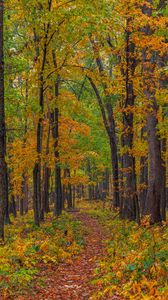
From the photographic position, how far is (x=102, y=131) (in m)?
33.5

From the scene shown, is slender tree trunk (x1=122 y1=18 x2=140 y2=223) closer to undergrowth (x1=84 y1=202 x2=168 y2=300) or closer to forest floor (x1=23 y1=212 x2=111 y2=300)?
forest floor (x1=23 y1=212 x2=111 y2=300)

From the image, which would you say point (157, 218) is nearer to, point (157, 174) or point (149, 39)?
point (157, 174)

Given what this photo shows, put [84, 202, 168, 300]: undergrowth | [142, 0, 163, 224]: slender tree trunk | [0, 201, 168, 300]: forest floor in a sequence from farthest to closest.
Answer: [142, 0, 163, 224]: slender tree trunk < [0, 201, 168, 300]: forest floor < [84, 202, 168, 300]: undergrowth

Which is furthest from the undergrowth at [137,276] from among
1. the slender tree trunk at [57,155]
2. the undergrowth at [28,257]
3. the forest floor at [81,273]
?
the slender tree trunk at [57,155]

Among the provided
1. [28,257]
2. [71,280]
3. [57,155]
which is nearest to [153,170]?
[28,257]

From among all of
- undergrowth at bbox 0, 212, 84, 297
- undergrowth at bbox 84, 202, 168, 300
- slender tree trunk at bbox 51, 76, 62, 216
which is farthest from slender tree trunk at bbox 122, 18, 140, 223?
undergrowth at bbox 84, 202, 168, 300

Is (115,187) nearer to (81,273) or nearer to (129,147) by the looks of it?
(129,147)

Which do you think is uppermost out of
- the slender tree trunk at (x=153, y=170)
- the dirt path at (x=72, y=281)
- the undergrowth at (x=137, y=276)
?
the slender tree trunk at (x=153, y=170)

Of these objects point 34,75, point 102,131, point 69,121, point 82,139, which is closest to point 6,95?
point 34,75

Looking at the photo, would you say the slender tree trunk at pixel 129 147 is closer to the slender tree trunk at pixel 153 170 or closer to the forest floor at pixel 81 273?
the slender tree trunk at pixel 153 170

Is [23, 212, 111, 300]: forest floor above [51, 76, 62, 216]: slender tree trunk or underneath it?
underneath

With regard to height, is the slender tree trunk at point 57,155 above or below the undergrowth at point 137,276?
above

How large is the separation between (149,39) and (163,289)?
914cm

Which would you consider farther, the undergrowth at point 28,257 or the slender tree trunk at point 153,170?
the slender tree trunk at point 153,170
